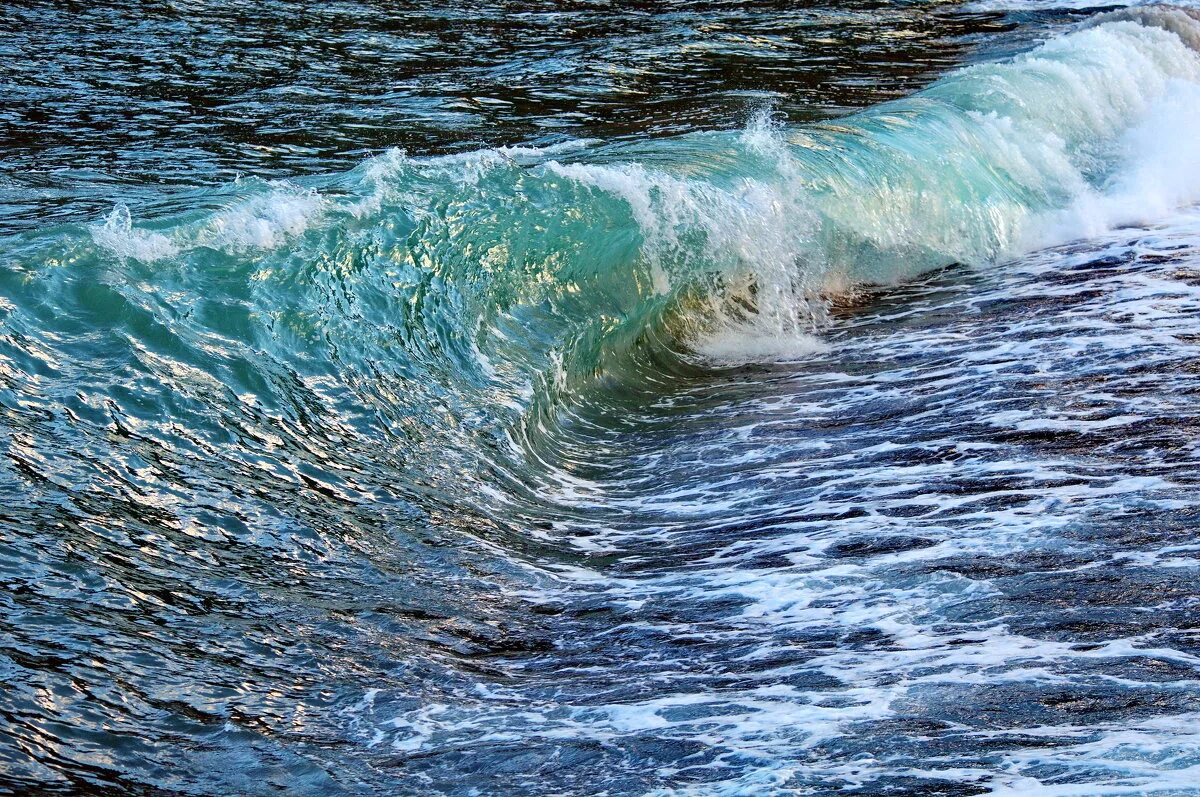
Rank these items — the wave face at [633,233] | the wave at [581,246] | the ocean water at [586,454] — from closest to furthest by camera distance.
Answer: the ocean water at [586,454] < the wave at [581,246] < the wave face at [633,233]

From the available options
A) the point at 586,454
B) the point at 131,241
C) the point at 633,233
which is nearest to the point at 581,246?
the point at 633,233

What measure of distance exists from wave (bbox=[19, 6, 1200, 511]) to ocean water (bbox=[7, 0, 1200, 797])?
0.12 ft

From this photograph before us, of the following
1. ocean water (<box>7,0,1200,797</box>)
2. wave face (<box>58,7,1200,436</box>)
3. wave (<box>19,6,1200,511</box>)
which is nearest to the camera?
ocean water (<box>7,0,1200,797</box>)

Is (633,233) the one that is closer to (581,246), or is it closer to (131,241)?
(581,246)

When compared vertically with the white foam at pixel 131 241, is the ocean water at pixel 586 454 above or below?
below

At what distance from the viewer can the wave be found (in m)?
7.21

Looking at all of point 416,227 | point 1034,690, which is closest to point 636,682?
point 1034,690

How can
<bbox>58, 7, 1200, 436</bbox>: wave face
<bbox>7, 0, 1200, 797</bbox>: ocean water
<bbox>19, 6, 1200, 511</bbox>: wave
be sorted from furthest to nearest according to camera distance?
<bbox>58, 7, 1200, 436</bbox>: wave face < <bbox>19, 6, 1200, 511</bbox>: wave < <bbox>7, 0, 1200, 797</bbox>: ocean water

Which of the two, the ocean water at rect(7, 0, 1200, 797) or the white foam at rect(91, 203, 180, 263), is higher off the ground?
the white foam at rect(91, 203, 180, 263)

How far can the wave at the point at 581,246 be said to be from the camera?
23.7 feet

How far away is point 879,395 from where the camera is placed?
26.1ft

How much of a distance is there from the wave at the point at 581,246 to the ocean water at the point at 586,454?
0.04 meters

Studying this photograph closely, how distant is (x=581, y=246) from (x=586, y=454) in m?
2.44

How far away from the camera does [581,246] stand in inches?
370
